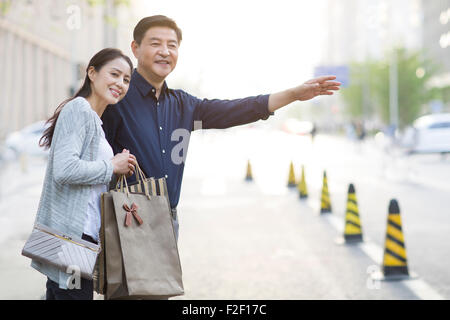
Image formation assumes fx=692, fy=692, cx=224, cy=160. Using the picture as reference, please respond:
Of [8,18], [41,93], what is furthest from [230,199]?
[41,93]

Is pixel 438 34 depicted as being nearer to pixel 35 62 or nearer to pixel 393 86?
pixel 393 86

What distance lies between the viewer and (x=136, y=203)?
9.01 ft

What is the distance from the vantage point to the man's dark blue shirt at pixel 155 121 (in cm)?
302

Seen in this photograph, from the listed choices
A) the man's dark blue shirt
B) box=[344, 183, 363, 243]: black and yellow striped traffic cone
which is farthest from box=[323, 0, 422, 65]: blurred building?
the man's dark blue shirt

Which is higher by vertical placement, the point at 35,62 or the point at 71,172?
the point at 35,62

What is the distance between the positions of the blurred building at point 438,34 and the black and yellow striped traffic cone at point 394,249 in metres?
60.6

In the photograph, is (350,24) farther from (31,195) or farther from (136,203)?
(136,203)

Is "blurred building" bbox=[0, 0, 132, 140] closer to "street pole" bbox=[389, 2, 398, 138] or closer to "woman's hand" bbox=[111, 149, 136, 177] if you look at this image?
"woman's hand" bbox=[111, 149, 136, 177]

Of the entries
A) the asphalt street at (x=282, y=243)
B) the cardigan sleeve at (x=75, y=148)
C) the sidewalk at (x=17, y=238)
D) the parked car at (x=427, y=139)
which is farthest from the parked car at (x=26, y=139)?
the cardigan sleeve at (x=75, y=148)

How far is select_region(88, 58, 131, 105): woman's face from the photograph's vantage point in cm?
288

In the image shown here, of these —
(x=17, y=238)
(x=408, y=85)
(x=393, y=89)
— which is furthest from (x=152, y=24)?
(x=408, y=85)

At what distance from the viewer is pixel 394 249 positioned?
23.5 feet

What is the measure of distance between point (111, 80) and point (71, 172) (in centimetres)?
45

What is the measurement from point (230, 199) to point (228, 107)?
1210cm
